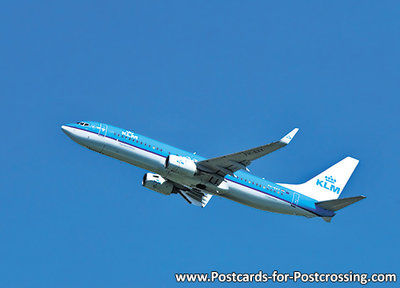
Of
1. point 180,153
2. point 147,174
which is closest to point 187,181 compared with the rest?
point 180,153

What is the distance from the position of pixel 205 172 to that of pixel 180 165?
2735mm

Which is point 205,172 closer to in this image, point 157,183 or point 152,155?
point 152,155

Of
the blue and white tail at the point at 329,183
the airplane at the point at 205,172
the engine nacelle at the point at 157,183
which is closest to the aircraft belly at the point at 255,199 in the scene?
the airplane at the point at 205,172

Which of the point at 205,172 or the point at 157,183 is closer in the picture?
the point at 205,172

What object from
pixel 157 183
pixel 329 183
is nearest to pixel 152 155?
pixel 157 183

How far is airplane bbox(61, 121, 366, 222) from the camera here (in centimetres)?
5441

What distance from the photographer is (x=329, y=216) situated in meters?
60.8

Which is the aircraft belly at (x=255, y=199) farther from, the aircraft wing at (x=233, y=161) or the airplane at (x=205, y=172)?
the aircraft wing at (x=233, y=161)

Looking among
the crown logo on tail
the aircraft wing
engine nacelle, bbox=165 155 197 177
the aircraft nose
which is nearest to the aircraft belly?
the aircraft wing

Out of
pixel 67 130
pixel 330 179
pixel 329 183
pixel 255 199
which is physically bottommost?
pixel 255 199

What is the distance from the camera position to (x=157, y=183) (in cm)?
6106

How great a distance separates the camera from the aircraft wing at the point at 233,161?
5172 cm

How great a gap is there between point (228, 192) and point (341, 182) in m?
16.0

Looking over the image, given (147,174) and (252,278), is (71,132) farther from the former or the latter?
(252,278)
